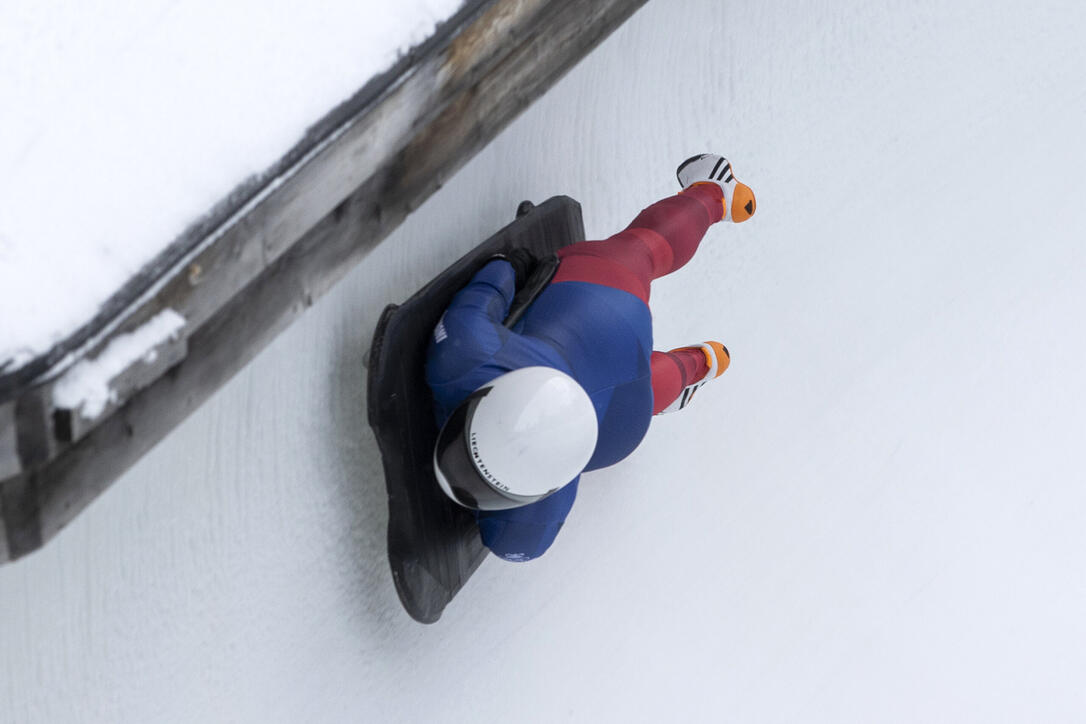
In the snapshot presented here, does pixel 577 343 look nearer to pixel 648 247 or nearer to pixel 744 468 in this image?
pixel 648 247

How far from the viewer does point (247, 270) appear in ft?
3.16

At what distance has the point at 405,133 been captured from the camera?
1146mm

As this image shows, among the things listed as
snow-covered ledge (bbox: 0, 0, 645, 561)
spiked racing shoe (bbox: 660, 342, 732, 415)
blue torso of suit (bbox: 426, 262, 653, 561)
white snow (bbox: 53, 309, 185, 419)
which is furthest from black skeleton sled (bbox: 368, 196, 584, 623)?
white snow (bbox: 53, 309, 185, 419)

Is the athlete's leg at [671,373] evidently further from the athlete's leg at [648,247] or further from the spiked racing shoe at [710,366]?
the athlete's leg at [648,247]

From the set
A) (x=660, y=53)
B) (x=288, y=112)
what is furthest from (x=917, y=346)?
(x=288, y=112)

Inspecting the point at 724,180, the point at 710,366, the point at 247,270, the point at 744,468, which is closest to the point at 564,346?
the point at 710,366

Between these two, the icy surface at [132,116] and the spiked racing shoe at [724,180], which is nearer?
the icy surface at [132,116]

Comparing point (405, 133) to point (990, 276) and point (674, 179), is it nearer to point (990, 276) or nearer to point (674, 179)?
point (674, 179)

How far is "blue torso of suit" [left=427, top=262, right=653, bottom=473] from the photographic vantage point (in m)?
1.65

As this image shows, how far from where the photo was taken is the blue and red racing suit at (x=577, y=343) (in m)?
1.66

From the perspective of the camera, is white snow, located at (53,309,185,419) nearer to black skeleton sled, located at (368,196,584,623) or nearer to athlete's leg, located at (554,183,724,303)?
black skeleton sled, located at (368,196,584,623)

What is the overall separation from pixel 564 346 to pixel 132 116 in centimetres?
102

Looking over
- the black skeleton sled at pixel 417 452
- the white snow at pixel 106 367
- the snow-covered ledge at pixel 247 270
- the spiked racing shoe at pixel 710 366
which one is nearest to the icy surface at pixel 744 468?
the black skeleton sled at pixel 417 452

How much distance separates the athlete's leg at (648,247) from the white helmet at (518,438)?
0.47 metres
